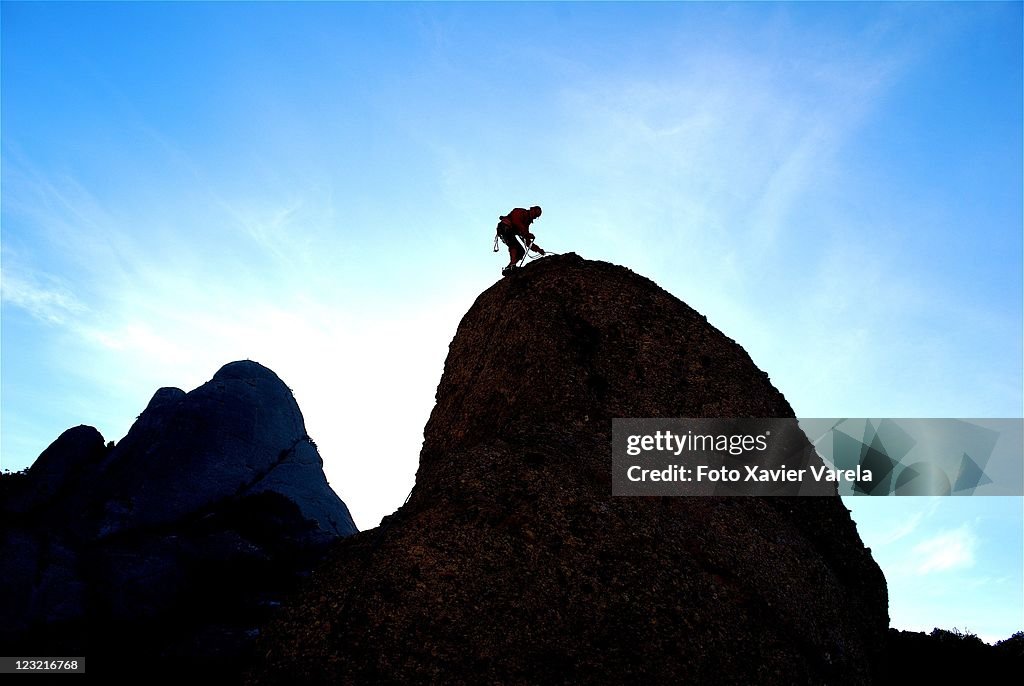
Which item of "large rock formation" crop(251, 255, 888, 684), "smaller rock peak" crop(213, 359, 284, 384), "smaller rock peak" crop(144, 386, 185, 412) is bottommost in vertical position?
"large rock formation" crop(251, 255, 888, 684)

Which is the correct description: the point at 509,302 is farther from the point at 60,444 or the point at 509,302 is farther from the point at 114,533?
the point at 60,444

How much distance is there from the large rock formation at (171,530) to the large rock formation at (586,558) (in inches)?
257

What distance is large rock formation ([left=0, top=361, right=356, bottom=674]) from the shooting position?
16438 mm

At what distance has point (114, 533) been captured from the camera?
18078 millimetres

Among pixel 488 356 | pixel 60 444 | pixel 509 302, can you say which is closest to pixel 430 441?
pixel 488 356

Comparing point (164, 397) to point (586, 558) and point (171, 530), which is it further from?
point (586, 558)

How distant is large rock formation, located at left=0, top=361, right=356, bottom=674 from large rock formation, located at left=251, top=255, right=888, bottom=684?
654 cm

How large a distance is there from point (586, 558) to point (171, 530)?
12914 millimetres

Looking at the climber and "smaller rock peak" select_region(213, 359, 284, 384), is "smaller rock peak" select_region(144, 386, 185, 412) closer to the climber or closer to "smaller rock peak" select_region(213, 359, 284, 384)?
"smaller rock peak" select_region(213, 359, 284, 384)

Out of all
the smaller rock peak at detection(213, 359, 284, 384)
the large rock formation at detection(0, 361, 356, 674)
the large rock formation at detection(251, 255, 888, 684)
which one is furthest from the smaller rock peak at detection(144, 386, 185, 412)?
the large rock formation at detection(251, 255, 888, 684)

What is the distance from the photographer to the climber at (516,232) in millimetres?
16391

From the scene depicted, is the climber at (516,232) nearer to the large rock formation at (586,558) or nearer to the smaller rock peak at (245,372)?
Answer: the large rock formation at (586,558)

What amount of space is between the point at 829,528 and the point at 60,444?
20843 millimetres

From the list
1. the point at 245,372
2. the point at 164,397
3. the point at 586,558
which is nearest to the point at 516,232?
the point at 586,558
